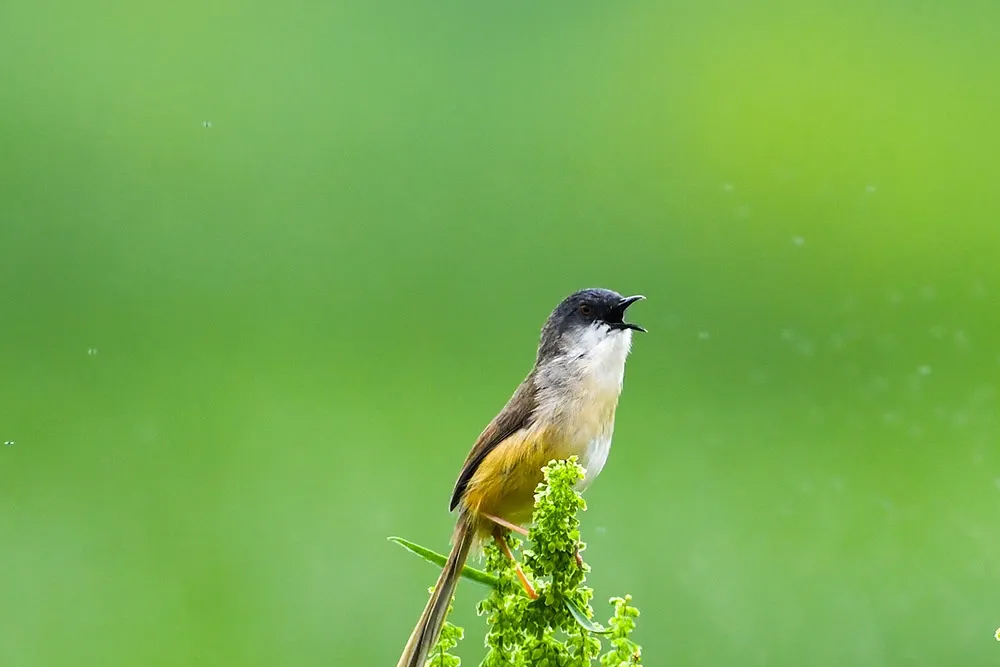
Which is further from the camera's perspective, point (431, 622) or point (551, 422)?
point (551, 422)

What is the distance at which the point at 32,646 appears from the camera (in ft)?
12.9

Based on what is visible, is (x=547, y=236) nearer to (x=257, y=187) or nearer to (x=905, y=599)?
(x=257, y=187)

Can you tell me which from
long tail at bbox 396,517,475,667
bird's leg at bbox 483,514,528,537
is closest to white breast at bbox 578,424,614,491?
bird's leg at bbox 483,514,528,537

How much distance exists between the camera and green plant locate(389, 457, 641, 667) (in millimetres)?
889

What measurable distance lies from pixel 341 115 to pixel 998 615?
9.59 ft

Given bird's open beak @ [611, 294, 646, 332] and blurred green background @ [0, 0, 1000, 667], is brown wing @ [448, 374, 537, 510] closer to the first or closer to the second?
bird's open beak @ [611, 294, 646, 332]

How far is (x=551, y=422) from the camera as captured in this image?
69.7 inches

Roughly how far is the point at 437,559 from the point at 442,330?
367cm

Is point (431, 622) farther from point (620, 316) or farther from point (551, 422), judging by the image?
point (620, 316)

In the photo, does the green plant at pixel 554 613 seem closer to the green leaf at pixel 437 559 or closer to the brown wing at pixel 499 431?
the green leaf at pixel 437 559

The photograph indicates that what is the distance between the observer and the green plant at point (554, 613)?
889 mm

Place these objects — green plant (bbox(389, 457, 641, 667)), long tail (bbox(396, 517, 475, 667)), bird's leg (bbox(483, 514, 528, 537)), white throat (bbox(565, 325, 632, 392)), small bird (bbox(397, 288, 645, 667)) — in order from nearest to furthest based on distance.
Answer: green plant (bbox(389, 457, 641, 667)) < long tail (bbox(396, 517, 475, 667)) < bird's leg (bbox(483, 514, 528, 537)) < small bird (bbox(397, 288, 645, 667)) < white throat (bbox(565, 325, 632, 392))

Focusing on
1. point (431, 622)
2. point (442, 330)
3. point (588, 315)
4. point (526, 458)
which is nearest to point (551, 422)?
point (526, 458)

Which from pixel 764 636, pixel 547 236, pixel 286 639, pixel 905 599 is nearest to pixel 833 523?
pixel 905 599
